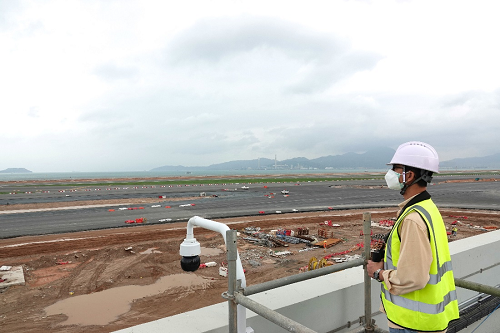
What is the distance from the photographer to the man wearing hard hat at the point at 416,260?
7.06 ft

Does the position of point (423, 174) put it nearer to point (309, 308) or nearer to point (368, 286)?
point (368, 286)

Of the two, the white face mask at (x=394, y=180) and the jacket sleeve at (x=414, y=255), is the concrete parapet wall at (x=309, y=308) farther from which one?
the white face mask at (x=394, y=180)

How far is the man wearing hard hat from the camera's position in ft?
7.06

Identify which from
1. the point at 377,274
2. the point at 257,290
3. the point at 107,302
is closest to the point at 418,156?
the point at 377,274

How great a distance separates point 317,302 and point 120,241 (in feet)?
45.3

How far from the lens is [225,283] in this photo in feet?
31.3

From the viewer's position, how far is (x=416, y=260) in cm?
213

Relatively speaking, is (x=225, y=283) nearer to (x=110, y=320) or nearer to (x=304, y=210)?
(x=110, y=320)

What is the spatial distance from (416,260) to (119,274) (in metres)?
10.5

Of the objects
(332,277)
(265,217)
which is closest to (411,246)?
(332,277)

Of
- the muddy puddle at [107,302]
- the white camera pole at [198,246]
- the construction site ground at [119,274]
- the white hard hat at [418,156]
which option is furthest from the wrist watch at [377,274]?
the muddy puddle at [107,302]

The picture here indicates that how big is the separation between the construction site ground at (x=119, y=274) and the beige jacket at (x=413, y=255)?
270 inches

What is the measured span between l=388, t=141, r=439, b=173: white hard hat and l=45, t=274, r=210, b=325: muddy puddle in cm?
768

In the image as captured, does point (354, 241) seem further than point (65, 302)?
Yes
